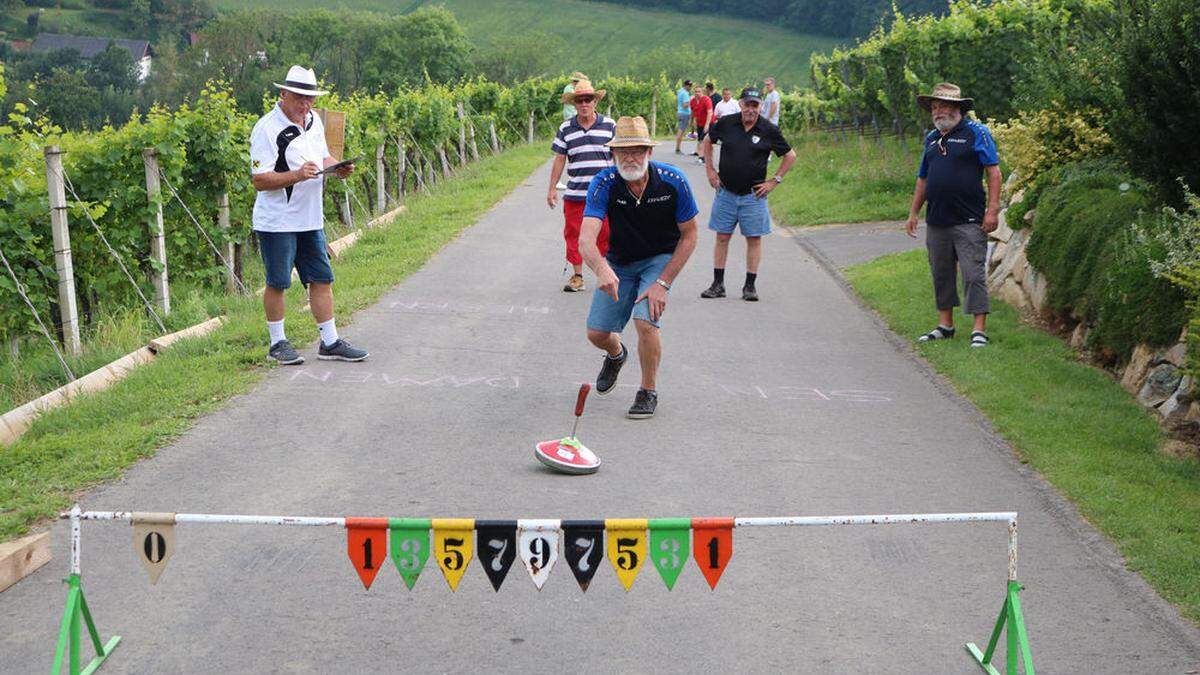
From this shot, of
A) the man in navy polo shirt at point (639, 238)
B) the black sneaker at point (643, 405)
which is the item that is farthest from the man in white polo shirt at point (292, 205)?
the black sneaker at point (643, 405)

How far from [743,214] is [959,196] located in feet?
9.09

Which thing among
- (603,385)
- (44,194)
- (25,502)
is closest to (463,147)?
(44,194)

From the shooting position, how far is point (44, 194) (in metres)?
10.7

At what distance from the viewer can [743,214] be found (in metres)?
12.8

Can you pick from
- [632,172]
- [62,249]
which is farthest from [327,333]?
[632,172]

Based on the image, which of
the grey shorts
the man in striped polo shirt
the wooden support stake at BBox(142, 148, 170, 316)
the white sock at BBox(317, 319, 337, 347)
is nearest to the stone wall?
the grey shorts

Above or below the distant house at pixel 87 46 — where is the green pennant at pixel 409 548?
above

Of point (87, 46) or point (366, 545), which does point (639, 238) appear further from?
point (87, 46)

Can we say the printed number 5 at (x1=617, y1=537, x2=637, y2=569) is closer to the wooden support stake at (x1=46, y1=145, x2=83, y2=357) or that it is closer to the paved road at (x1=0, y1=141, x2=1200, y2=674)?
the paved road at (x1=0, y1=141, x2=1200, y2=674)

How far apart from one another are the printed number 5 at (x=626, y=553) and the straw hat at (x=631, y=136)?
361cm

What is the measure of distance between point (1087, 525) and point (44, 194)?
8483 mm

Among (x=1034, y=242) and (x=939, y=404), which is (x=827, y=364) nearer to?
(x=939, y=404)

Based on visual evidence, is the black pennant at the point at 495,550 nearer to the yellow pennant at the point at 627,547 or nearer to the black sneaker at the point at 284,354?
the yellow pennant at the point at 627,547

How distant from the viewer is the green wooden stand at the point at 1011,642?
4.46 m
